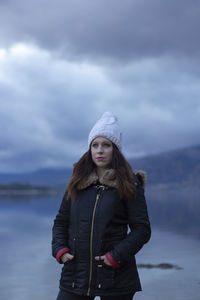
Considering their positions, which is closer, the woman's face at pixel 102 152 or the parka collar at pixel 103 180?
the parka collar at pixel 103 180

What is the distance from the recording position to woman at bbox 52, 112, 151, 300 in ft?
11.5

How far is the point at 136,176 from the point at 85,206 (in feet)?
1.85

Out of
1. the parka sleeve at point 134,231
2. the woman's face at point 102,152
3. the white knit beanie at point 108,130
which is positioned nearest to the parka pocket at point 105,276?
the parka sleeve at point 134,231

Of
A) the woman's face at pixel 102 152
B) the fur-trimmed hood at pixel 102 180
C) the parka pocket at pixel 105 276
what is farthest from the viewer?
the woman's face at pixel 102 152

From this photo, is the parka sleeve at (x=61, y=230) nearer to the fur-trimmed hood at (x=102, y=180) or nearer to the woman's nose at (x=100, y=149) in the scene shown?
the fur-trimmed hood at (x=102, y=180)

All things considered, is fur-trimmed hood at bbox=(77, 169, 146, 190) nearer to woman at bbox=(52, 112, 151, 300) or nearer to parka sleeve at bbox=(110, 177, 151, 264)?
woman at bbox=(52, 112, 151, 300)

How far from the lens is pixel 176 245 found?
22.3m

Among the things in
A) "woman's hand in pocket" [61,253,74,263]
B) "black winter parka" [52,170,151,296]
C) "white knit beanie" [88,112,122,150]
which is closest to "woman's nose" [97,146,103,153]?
"white knit beanie" [88,112,122,150]

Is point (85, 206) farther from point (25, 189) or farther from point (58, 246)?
point (25, 189)

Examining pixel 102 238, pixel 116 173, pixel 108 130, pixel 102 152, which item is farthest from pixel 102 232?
pixel 108 130

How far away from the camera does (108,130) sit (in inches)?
153

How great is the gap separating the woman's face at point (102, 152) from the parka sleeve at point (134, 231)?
0.35 m

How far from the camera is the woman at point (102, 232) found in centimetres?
351

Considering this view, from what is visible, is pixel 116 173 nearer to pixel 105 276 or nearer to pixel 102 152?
pixel 102 152
